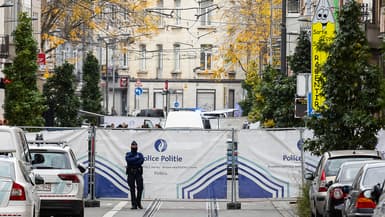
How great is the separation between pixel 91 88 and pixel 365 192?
5983cm

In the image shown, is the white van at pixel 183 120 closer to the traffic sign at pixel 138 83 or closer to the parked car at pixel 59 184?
the parked car at pixel 59 184

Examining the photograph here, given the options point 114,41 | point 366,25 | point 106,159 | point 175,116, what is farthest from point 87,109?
point 106,159

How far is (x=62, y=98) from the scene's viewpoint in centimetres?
6112

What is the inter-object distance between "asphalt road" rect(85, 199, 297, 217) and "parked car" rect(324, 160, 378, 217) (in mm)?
6844

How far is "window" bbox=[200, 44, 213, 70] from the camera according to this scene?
9793 centimetres

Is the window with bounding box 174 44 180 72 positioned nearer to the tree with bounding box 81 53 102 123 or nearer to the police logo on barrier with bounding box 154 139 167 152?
the tree with bounding box 81 53 102 123

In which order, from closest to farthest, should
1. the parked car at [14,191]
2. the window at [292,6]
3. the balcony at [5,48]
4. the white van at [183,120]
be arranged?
the parked car at [14,191] → the white van at [183,120] → the balcony at [5,48] → the window at [292,6]

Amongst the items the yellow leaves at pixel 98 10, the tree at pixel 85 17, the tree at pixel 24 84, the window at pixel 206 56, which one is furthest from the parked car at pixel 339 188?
the window at pixel 206 56

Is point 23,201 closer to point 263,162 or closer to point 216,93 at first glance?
point 263,162

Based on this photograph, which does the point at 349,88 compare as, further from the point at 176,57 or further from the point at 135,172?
the point at 176,57

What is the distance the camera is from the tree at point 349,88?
28.4 meters

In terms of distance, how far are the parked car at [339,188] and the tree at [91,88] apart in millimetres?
53743

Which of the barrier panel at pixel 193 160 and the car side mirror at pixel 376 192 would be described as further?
the barrier panel at pixel 193 160

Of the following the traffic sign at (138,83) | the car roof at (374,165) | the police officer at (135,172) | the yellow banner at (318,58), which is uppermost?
the yellow banner at (318,58)
